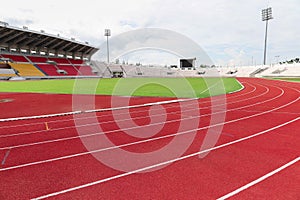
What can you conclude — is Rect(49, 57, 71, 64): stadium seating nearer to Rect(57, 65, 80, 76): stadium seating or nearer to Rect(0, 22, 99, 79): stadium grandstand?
Rect(0, 22, 99, 79): stadium grandstand

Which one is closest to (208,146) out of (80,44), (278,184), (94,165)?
(278,184)

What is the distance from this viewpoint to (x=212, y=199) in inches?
113

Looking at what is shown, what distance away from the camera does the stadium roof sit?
4187cm

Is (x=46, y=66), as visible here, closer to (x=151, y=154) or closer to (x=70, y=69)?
(x=70, y=69)

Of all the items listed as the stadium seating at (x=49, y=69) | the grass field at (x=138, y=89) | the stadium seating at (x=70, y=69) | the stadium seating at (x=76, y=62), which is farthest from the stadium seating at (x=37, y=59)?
the grass field at (x=138, y=89)

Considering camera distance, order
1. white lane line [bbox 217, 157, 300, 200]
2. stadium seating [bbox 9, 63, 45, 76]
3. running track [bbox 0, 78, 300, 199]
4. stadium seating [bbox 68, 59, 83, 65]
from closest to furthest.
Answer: white lane line [bbox 217, 157, 300, 200]
running track [bbox 0, 78, 300, 199]
stadium seating [bbox 9, 63, 45, 76]
stadium seating [bbox 68, 59, 83, 65]

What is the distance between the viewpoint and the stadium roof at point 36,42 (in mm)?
41866

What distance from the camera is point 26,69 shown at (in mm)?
45969

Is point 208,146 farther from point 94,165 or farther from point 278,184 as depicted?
point 94,165

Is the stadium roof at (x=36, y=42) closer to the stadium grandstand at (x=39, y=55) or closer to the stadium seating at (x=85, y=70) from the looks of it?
the stadium grandstand at (x=39, y=55)

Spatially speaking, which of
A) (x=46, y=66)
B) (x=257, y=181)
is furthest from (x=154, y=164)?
(x=46, y=66)

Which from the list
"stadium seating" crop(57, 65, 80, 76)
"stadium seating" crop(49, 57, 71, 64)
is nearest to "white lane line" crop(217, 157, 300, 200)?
"stadium seating" crop(57, 65, 80, 76)

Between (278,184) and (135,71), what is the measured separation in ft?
236

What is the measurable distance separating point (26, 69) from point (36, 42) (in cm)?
809
